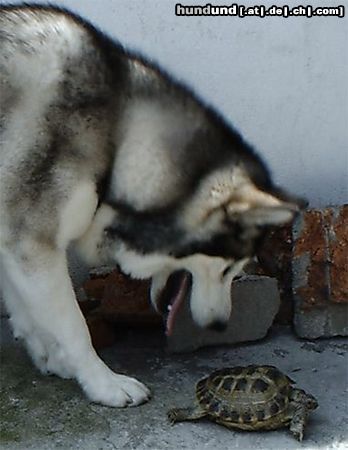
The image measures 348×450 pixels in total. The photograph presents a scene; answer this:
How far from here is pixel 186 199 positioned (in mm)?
3270

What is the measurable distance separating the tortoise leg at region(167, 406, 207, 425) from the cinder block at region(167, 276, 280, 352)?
1.70 ft

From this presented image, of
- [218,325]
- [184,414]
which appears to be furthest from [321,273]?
[184,414]

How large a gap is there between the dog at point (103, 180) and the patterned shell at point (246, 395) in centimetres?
27

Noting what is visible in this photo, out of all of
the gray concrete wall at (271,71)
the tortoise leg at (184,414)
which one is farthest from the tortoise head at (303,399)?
the gray concrete wall at (271,71)

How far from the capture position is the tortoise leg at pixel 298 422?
313 centimetres

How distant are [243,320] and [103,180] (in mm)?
906

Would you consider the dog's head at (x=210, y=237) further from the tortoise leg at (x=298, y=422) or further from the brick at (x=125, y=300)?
the tortoise leg at (x=298, y=422)

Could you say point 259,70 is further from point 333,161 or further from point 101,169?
point 101,169

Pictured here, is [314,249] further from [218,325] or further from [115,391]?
[115,391]

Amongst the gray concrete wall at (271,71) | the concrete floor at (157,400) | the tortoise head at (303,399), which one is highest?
the gray concrete wall at (271,71)

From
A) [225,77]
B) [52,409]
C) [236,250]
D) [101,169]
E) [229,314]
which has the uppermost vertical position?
[225,77]

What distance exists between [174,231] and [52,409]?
67cm

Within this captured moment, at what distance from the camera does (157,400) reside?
3.39m

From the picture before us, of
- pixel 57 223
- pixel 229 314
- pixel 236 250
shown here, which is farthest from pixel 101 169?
pixel 229 314
